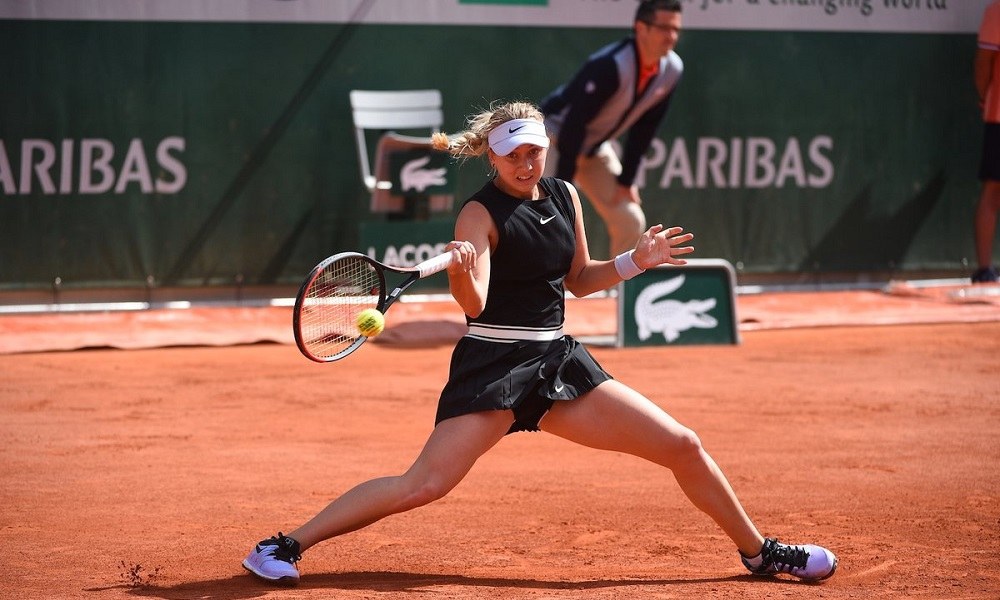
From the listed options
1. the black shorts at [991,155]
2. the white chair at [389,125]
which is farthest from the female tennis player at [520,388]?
the black shorts at [991,155]

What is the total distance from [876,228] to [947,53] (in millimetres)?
1655

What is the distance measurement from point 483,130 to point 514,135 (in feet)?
0.55

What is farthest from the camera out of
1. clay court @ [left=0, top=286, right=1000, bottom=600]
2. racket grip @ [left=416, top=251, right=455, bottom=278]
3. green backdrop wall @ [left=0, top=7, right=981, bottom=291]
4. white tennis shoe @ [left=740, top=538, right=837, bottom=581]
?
green backdrop wall @ [left=0, top=7, right=981, bottom=291]

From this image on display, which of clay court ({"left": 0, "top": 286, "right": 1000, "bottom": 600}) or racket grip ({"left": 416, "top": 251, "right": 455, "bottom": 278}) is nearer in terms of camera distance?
racket grip ({"left": 416, "top": 251, "right": 455, "bottom": 278})

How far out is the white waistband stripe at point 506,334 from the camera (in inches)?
159

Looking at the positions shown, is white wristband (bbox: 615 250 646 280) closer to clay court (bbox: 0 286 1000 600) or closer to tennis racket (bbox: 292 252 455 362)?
tennis racket (bbox: 292 252 455 362)

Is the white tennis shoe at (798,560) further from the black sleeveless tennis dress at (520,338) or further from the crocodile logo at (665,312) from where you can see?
the crocodile logo at (665,312)

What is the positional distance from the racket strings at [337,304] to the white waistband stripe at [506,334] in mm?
328

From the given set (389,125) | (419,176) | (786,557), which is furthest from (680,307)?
(786,557)

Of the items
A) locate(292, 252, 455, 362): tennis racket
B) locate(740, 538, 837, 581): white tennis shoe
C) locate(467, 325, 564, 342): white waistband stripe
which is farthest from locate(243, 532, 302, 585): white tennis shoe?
locate(740, 538, 837, 581): white tennis shoe

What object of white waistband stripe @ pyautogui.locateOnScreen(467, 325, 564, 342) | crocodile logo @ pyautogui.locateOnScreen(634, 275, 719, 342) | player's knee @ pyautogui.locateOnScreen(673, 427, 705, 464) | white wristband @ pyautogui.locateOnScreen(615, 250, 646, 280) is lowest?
crocodile logo @ pyautogui.locateOnScreen(634, 275, 719, 342)

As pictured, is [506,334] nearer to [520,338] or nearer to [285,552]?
[520,338]

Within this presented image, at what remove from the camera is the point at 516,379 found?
3955 millimetres

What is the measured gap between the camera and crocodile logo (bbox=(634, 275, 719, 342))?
877 centimetres
